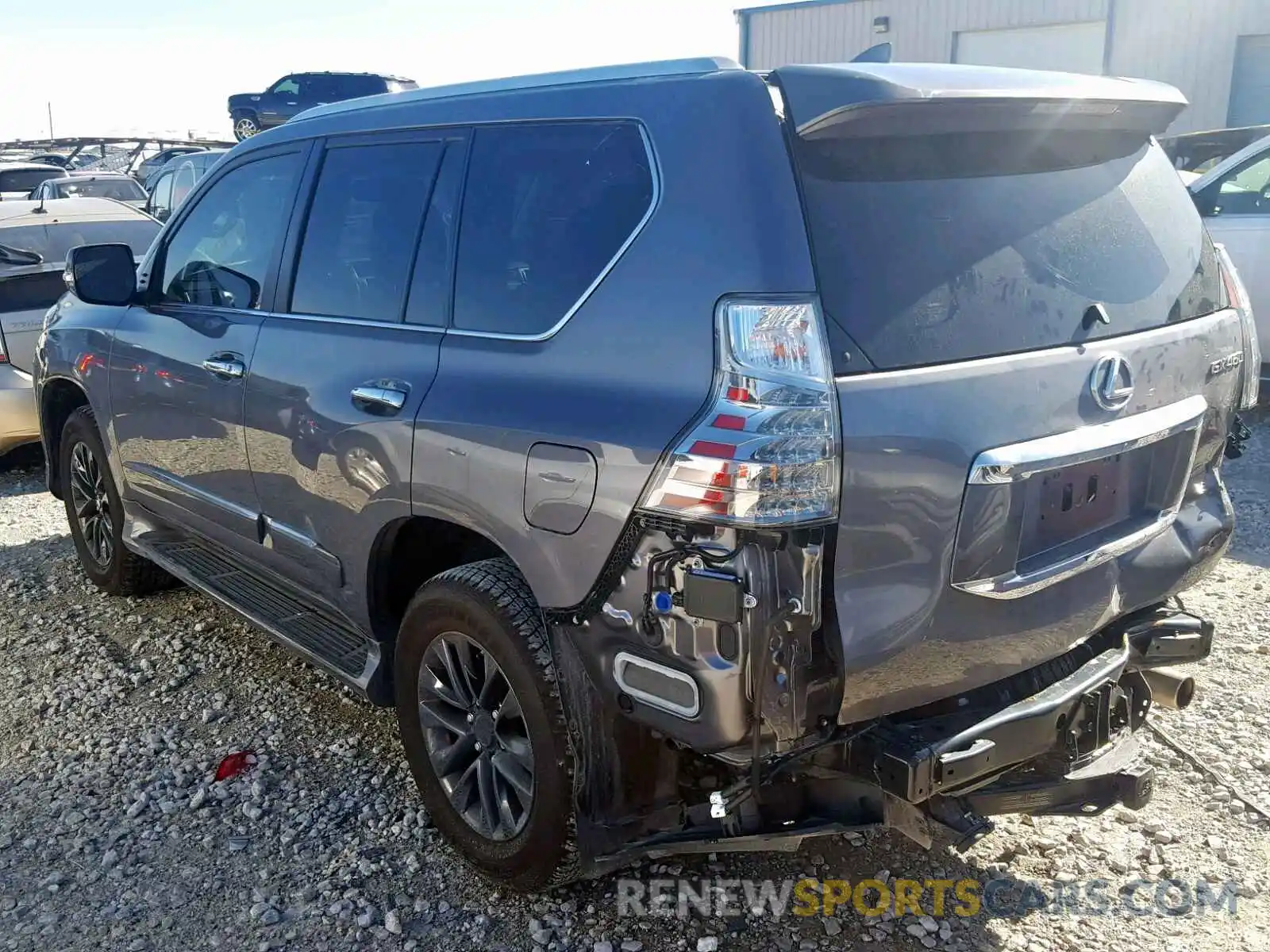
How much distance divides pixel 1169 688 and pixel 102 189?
1597 centimetres

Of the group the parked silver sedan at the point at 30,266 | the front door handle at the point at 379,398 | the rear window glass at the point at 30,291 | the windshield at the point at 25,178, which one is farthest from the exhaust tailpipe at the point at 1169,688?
the windshield at the point at 25,178

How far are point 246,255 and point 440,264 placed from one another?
113 centimetres

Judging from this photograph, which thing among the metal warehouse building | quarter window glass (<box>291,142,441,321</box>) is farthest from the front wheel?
quarter window glass (<box>291,142,441,321</box>)

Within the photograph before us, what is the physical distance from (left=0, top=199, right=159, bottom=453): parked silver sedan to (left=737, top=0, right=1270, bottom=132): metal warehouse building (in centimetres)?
1307

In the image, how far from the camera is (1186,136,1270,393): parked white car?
733cm

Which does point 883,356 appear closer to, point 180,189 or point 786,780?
point 786,780

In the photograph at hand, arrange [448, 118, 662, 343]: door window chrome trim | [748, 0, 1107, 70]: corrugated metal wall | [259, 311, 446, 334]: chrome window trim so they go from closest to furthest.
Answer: [448, 118, 662, 343]: door window chrome trim
[259, 311, 446, 334]: chrome window trim
[748, 0, 1107, 70]: corrugated metal wall

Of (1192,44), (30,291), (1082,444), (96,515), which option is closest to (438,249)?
(1082,444)

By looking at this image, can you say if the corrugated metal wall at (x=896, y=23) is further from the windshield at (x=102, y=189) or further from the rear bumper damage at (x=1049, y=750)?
the rear bumper damage at (x=1049, y=750)

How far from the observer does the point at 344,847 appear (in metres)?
3.09

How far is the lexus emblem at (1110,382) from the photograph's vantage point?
2383 millimetres

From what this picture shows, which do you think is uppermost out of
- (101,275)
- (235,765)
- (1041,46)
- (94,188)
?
(1041,46)

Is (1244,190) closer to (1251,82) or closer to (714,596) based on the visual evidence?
(714,596)

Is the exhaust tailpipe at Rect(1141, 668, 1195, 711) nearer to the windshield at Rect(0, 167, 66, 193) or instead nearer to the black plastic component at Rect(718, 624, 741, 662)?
the black plastic component at Rect(718, 624, 741, 662)
